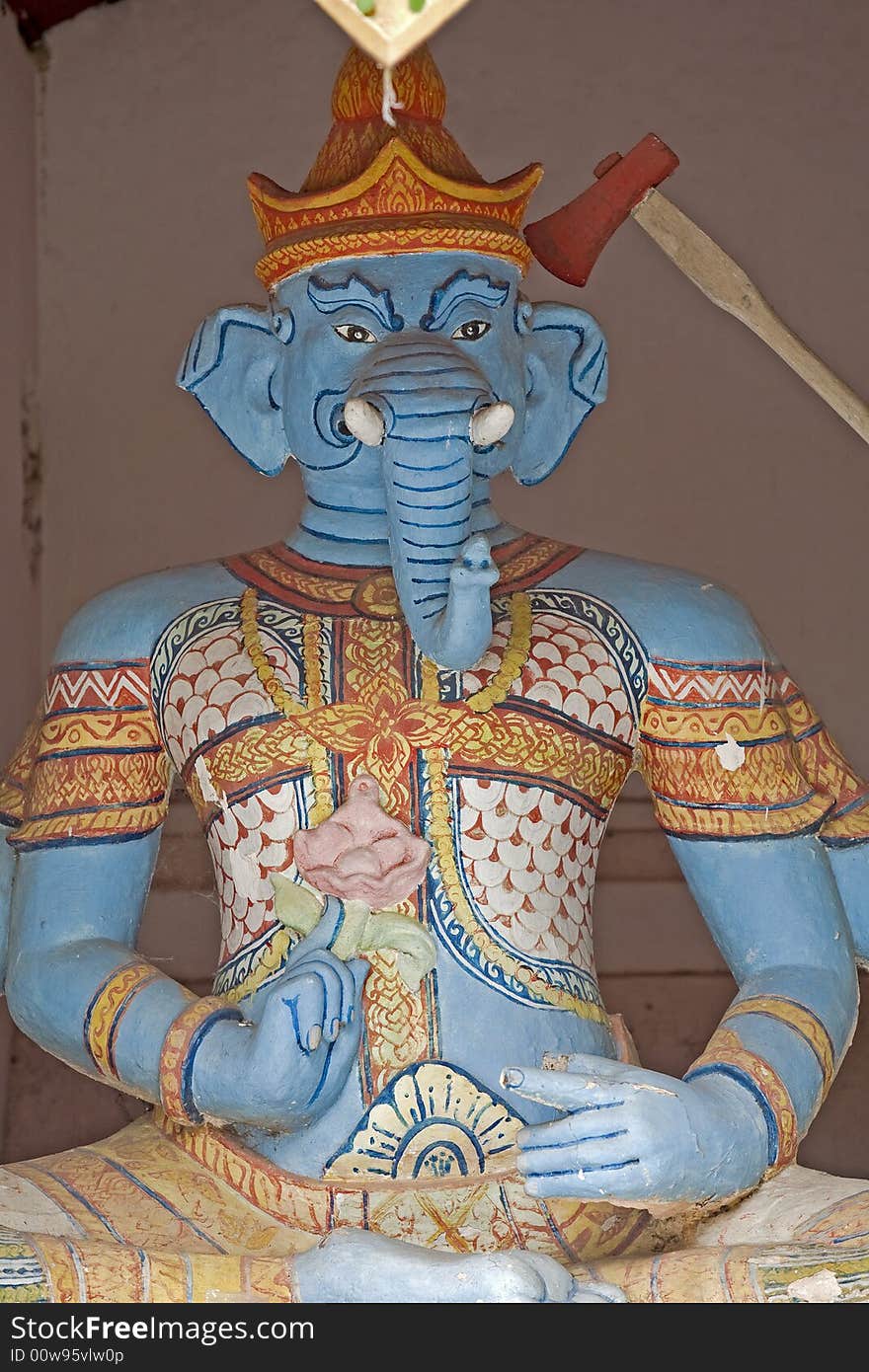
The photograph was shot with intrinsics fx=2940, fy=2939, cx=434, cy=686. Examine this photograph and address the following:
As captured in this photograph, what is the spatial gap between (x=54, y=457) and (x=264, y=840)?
188 cm

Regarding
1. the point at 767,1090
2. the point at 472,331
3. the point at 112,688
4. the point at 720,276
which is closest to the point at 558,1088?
the point at 767,1090

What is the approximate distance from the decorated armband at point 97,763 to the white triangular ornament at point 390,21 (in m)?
1.27

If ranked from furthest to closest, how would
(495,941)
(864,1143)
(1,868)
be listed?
(864,1143)
(1,868)
(495,941)

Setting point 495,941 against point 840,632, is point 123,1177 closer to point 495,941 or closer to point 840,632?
point 495,941

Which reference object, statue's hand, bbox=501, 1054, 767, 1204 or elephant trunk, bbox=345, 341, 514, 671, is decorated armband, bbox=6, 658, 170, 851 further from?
statue's hand, bbox=501, 1054, 767, 1204

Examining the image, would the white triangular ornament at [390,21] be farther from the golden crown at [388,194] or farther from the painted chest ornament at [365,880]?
the painted chest ornament at [365,880]

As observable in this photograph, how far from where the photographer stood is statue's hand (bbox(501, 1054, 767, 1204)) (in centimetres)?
347

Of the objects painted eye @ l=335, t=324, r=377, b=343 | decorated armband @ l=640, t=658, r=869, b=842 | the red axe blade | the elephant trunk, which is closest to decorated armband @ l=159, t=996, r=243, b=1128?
the elephant trunk

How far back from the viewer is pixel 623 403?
5629mm

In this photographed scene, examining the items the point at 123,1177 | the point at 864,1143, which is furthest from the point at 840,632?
the point at 123,1177

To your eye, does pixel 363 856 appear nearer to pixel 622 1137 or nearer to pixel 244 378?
pixel 622 1137

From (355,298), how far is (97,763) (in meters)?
0.72

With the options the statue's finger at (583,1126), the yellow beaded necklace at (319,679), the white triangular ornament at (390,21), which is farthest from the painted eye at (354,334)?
the statue's finger at (583,1126)

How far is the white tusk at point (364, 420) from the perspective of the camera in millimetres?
3801
